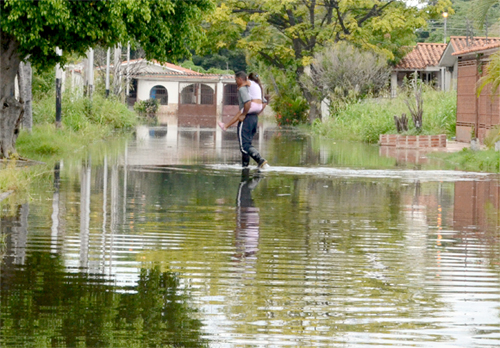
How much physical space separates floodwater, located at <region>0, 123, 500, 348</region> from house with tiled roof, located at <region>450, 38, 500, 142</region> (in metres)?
11.5

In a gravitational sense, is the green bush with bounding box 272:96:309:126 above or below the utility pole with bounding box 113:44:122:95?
below

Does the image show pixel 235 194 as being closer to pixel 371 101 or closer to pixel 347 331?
pixel 347 331

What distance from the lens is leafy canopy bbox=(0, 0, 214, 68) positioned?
45.1 ft

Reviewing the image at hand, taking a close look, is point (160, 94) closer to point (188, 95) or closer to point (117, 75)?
point (188, 95)

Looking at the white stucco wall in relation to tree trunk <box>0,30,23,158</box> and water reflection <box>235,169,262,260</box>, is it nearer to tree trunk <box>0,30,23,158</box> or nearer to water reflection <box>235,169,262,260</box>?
tree trunk <box>0,30,23,158</box>

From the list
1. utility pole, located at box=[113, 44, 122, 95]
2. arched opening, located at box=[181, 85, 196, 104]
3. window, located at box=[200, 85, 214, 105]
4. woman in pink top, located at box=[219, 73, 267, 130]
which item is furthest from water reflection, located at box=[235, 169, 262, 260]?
arched opening, located at box=[181, 85, 196, 104]

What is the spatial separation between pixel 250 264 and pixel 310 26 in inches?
1443

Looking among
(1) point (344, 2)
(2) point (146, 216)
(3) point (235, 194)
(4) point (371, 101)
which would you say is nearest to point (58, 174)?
(3) point (235, 194)

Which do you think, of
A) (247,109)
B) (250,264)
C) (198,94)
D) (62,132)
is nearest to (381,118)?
(62,132)

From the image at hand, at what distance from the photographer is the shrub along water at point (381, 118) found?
97.3ft

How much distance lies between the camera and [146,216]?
1055 cm

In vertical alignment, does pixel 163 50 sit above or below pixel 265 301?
above

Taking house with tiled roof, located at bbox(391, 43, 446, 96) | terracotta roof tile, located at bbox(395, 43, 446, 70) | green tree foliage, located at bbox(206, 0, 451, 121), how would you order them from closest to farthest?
green tree foliage, located at bbox(206, 0, 451, 121) → house with tiled roof, located at bbox(391, 43, 446, 96) → terracotta roof tile, located at bbox(395, 43, 446, 70)

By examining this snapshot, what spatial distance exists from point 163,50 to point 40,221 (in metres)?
6.81
